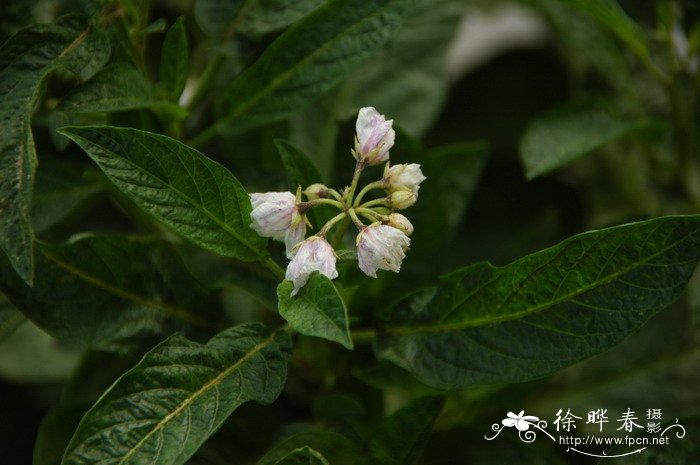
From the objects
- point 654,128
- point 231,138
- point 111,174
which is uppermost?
point 111,174

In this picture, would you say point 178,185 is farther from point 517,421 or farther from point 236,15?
point 517,421

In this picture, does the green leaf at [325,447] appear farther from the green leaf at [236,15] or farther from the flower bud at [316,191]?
the green leaf at [236,15]

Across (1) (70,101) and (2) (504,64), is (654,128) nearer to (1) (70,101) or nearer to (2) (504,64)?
(2) (504,64)

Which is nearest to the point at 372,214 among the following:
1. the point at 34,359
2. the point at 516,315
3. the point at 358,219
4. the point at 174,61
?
the point at 358,219

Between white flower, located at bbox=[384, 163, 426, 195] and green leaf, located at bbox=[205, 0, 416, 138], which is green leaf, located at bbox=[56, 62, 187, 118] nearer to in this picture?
green leaf, located at bbox=[205, 0, 416, 138]

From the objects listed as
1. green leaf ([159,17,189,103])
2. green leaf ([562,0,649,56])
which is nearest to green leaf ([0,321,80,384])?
green leaf ([159,17,189,103])

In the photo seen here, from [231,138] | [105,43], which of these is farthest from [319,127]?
[105,43]
